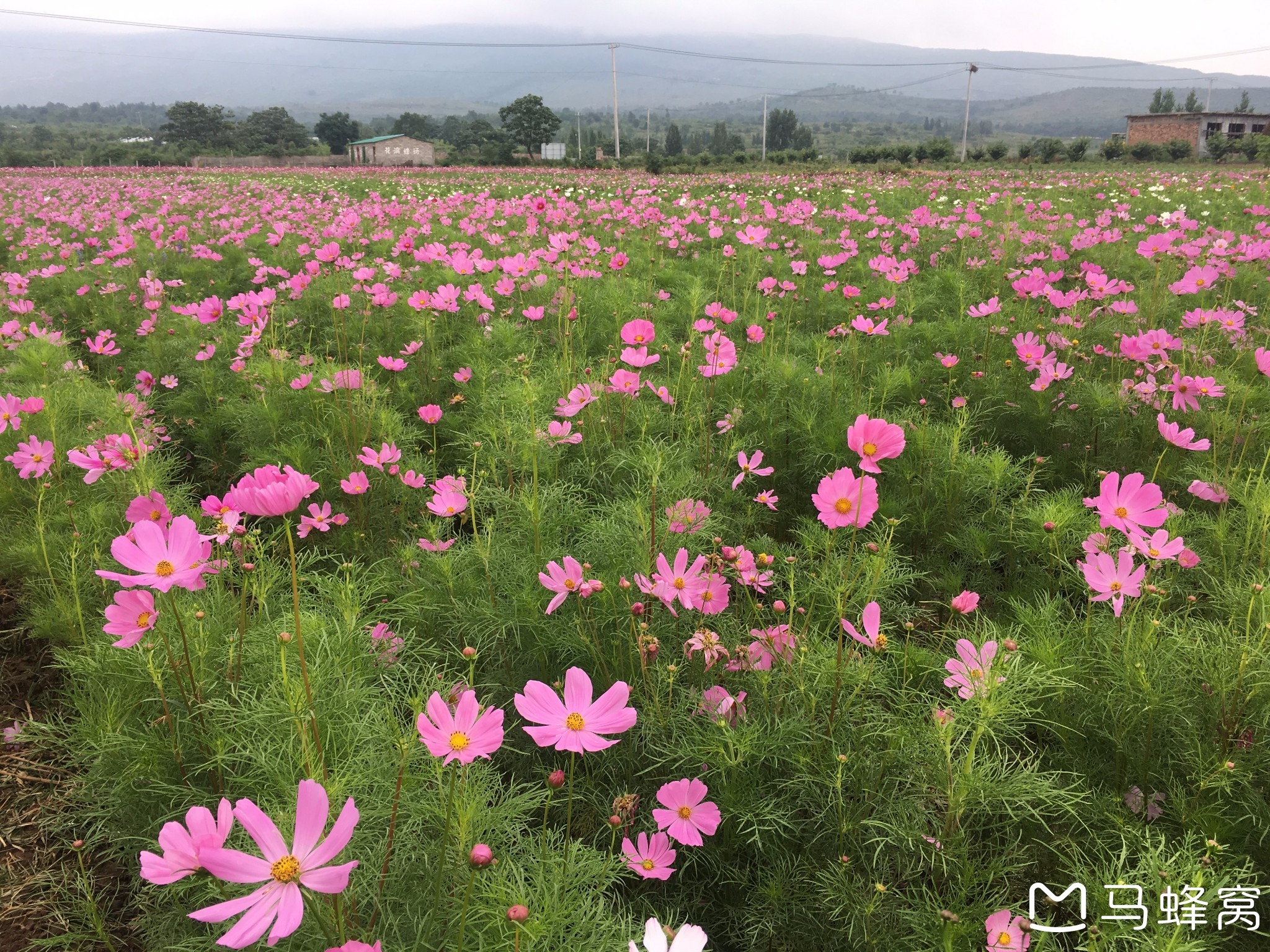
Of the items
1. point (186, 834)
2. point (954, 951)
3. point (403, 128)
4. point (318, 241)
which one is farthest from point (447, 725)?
point (403, 128)

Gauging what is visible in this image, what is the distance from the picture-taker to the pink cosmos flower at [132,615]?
1156mm

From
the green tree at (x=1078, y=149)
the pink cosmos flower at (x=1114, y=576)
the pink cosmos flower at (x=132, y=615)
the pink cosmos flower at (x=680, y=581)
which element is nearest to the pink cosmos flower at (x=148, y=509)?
the pink cosmos flower at (x=132, y=615)

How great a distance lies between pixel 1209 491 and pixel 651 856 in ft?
6.43

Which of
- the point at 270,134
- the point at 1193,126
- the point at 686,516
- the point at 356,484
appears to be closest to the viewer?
the point at 686,516

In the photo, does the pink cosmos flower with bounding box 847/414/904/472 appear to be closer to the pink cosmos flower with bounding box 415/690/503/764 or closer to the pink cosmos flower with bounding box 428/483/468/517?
the pink cosmos flower with bounding box 415/690/503/764

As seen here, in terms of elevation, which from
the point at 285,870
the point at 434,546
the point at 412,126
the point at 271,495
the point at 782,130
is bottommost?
the point at 434,546

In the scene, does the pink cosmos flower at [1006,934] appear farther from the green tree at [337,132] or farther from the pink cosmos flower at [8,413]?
the green tree at [337,132]

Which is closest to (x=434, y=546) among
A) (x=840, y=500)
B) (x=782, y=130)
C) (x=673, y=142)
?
(x=840, y=500)

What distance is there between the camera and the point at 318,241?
604 cm

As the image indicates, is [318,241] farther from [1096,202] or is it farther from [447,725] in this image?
[1096,202]

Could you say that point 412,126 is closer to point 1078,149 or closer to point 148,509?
point 1078,149

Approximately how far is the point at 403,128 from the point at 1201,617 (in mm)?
84613

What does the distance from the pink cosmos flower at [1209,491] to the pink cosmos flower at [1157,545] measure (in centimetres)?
66

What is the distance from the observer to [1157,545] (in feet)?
5.02
